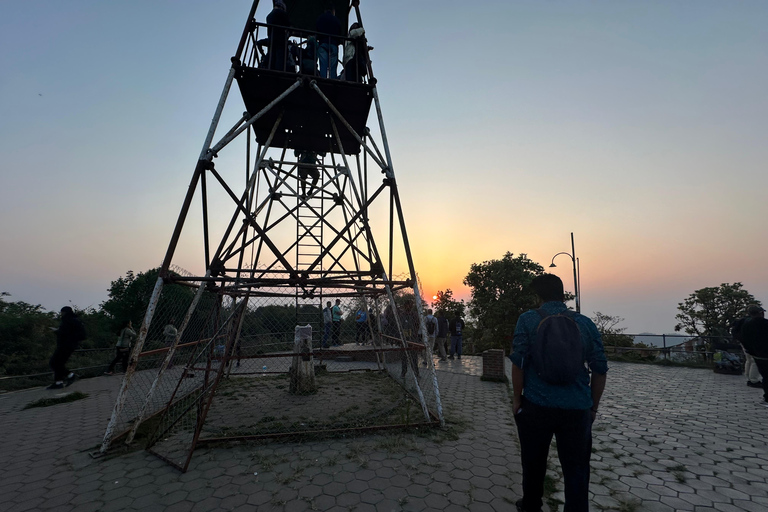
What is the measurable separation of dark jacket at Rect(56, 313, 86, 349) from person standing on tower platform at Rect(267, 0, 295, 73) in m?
8.16

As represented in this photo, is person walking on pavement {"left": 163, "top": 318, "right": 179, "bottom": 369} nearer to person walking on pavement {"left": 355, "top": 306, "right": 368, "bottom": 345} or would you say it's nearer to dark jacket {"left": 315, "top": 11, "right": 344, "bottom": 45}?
person walking on pavement {"left": 355, "top": 306, "right": 368, "bottom": 345}

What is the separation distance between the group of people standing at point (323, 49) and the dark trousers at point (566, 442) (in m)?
6.19

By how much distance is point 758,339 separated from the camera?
7.07 metres

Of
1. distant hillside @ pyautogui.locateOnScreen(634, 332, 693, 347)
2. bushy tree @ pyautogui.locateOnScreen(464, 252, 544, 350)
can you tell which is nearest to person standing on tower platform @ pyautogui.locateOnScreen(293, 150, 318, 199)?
distant hillside @ pyautogui.locateOnScreen(634, 332, 693, 347)

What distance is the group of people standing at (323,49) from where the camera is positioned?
6078 millimetres

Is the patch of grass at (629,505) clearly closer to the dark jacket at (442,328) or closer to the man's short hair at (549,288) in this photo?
the man's short hair at (549,288)

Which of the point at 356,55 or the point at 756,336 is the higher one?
A: the point at 356,55

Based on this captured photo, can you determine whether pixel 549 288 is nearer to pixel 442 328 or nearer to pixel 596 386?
pixel 596 386

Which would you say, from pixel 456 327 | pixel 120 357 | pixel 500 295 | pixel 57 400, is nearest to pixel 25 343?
pixel 120 357

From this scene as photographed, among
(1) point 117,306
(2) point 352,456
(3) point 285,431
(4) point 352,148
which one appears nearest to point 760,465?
(2) point 352,456

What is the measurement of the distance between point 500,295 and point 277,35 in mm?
30119

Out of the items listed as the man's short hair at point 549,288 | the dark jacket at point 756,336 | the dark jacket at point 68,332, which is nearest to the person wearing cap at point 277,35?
the man's short hair at point 549,288

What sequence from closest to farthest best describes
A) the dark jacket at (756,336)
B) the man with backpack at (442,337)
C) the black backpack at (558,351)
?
the black backpack at (558,351), the dark jacket at (756,336), the man with backpack at (442,337)

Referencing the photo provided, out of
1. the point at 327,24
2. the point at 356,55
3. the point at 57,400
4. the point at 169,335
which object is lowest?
the point at 57,400
